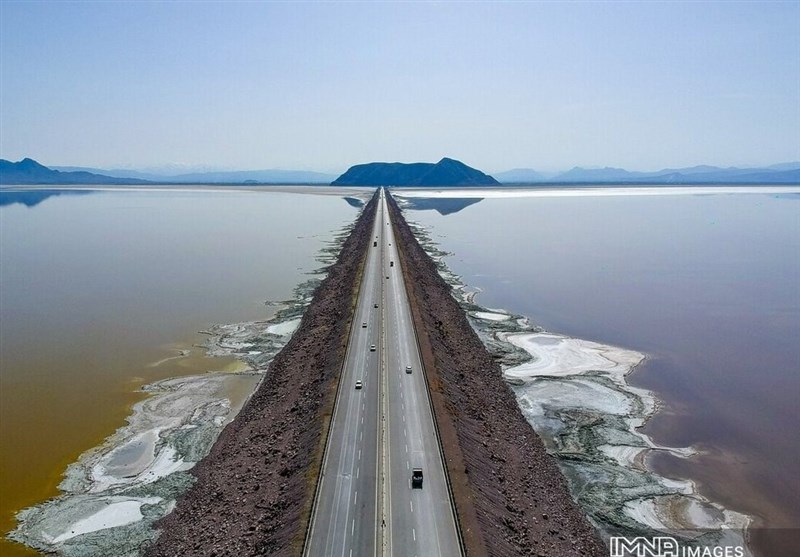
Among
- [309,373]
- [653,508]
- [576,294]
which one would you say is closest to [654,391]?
[653,508]

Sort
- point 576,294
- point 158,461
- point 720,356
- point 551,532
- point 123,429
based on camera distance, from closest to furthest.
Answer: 1. point 551,532
2. point 158,461
3. point 123,429
4. point 720,356
5. point 576,294

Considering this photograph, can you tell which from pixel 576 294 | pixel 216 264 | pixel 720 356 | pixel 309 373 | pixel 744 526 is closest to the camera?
pixel 744 526

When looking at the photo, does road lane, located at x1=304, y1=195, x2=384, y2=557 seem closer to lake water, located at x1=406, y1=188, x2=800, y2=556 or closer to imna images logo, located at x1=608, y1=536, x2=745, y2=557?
imna images logo, located at x1=608, y1=536, x2=745, y2=557

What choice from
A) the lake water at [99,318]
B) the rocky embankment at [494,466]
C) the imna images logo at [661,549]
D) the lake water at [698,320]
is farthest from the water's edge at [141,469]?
the lake water at [698,320]

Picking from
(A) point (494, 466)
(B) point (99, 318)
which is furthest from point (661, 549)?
(B) point (99, 318)

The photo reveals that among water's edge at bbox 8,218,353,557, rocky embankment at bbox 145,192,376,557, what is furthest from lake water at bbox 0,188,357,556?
rocky embankment at bbox 145,192,376,557

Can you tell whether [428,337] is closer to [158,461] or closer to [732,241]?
[158,461]

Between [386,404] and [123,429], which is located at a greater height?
[386,404]
